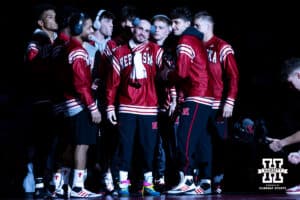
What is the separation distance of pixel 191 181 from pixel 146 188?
39cm

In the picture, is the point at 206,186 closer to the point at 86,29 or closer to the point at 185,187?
the point at 185,187

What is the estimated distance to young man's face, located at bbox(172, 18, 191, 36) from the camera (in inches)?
251

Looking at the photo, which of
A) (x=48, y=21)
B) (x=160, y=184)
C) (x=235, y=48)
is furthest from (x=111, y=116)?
(x=235, y=48)

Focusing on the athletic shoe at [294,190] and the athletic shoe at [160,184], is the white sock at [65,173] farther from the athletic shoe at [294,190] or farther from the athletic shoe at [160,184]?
the athletic shoe at [294,190]

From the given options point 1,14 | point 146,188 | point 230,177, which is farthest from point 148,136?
point 1,14

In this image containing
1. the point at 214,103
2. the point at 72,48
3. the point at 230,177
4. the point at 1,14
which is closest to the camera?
the point at 72,48

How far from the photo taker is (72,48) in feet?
19.4

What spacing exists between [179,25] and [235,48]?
1.82 meters

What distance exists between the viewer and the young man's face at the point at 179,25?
6379 mm

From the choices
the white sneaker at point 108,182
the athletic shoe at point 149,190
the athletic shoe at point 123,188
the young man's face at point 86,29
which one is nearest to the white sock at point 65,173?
the white sneaker at point 108,182

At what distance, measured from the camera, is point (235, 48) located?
8.06 metres

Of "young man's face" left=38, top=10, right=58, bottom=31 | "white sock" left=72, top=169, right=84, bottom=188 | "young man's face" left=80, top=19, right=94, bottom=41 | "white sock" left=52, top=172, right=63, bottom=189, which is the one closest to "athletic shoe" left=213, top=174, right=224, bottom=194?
"white sock" left=72, top=169, right=84, bottom=188

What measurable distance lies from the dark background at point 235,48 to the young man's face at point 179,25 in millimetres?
1518

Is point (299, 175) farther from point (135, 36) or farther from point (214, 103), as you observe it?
point (135, 36)
